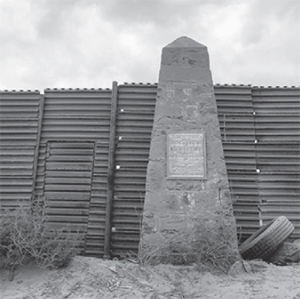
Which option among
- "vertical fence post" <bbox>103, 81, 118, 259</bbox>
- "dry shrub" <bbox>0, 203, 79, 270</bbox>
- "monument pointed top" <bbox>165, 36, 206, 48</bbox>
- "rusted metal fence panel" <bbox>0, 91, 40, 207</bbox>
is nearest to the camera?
"dry shrub" <bbox>0, 203, 79, 270</bbox>

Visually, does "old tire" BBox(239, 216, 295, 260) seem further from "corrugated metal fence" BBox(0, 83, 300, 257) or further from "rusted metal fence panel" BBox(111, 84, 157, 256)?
"rusted metal fence panel" BBox(111, 84, 157, 256)

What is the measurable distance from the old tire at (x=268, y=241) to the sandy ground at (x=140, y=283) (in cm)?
73

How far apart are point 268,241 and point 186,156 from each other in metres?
2.09

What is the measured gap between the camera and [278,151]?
24.5ft

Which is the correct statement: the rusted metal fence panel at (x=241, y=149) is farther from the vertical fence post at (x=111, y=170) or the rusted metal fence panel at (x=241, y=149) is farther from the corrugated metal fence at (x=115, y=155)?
the vertical fence post at (x=111, y=170)

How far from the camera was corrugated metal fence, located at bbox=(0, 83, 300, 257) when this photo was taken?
23.6 ft

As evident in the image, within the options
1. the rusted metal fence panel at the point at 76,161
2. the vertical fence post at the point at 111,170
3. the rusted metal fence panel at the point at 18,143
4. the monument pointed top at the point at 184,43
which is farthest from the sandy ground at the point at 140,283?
the monument pointed top at the point at 184,43

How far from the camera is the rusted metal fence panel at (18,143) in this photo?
7.40 meters

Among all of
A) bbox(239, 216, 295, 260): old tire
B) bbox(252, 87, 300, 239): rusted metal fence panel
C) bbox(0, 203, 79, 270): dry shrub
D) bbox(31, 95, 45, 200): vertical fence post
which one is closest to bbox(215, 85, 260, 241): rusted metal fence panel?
bbox(252, 87, 300, 239): rusted metal fence panel

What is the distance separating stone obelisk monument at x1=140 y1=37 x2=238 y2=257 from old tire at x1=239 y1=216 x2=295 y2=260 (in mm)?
588

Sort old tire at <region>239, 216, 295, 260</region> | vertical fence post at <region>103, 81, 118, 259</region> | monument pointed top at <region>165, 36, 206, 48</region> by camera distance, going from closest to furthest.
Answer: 1. old tire at <region>239, 216, 295, 260</region>
2. monument pointed top at <region>165, 36, 206, 48</region>
3. vertical fence post at <region>103, 81, 118, 259</region>

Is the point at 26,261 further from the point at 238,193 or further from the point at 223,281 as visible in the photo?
the point at 238,193

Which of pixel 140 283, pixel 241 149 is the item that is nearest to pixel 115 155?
pixel 241 149

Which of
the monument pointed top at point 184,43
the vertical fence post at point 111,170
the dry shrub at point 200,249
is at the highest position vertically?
the monument pointed top at point 184,43
